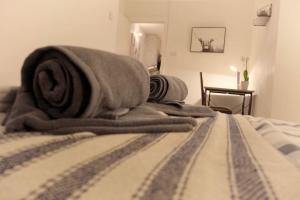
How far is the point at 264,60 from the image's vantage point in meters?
3.11

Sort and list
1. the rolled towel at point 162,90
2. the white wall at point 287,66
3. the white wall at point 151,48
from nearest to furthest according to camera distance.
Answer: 1. the rolled towel at point 162,90
2. the white wall at point 287,66
3. the white wall at point 151,48

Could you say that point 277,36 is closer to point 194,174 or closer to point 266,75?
point 266,75

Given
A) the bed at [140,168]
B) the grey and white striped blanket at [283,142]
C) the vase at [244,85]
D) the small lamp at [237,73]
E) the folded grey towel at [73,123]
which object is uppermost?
the small lamp at [237,73]

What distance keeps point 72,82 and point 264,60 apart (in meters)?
2.88

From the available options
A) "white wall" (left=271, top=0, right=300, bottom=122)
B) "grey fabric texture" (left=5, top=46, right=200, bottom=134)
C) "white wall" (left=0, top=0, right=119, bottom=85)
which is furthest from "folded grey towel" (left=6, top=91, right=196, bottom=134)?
"white wall" (left=271, top=0, right=300, bottom=122)

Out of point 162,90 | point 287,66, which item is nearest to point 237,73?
point 287,66

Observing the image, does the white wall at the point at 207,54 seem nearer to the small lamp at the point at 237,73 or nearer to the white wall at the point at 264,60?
the small lamp at the point at 237,73

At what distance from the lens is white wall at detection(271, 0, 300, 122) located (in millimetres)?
2533

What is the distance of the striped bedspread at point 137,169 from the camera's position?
294 mm

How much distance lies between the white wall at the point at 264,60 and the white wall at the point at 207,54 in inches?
7.6

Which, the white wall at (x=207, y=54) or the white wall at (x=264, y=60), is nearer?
the white wall at (x=264, y=60)

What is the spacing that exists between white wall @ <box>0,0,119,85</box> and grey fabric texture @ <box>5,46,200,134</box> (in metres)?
0.33

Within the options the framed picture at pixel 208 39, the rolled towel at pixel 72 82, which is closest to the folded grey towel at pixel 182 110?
the rolled towel at pixel 72 82

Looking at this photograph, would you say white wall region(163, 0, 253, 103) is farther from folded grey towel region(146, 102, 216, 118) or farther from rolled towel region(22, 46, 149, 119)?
rolled towel region(22, 46, 149, 119)
